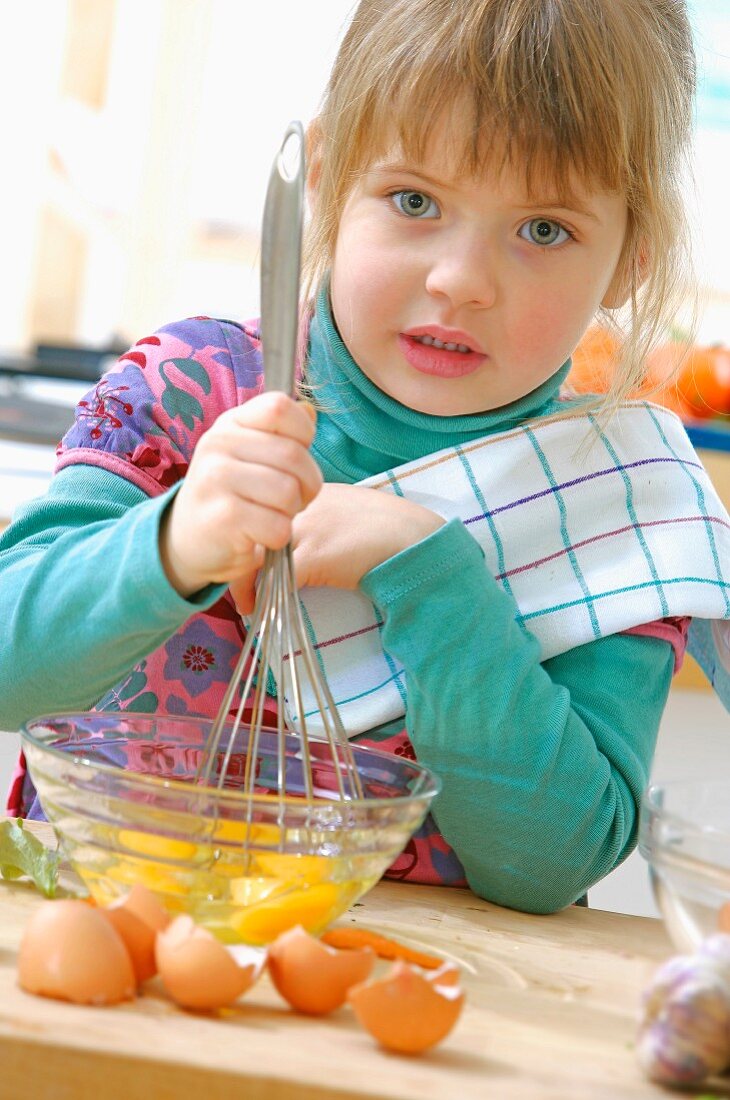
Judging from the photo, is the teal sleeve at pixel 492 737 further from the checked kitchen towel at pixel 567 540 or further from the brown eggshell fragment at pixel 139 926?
the brown eggshell fragment at pixel 139 926

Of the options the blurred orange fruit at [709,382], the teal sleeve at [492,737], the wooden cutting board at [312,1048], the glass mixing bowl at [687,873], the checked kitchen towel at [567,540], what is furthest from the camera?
the blurred orange fruit at [709,382]

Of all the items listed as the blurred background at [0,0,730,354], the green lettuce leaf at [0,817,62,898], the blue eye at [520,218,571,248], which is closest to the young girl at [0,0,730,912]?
the blue eye at [520,218,571,248]

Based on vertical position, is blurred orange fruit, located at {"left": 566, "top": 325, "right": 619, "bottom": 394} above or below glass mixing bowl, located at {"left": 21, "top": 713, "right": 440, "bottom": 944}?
above

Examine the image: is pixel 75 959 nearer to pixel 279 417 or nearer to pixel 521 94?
pixel 279 417

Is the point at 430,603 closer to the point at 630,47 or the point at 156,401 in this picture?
the point at 156,401

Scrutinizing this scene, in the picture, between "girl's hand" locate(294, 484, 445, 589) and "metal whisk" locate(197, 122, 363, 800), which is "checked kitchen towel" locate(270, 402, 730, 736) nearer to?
"girl's hand" locate(294, 484, 445, 589)

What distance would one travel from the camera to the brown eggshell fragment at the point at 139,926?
51 centimetres

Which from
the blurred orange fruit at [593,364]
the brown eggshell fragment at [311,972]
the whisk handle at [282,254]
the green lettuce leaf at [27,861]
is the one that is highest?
the whisk handle at [282,254]

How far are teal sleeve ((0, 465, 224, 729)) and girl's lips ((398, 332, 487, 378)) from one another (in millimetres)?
198

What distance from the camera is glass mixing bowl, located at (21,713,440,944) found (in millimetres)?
563

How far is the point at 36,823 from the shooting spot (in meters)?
0.78

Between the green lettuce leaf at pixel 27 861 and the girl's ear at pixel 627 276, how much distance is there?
21.9 inches

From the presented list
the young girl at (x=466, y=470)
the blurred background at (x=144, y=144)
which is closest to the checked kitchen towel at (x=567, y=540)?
the young girl at (x=466, y=470)

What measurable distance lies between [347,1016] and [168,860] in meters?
0.10
